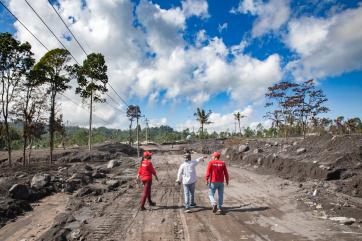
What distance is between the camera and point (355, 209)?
10.3 metres

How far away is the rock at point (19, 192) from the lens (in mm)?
13094

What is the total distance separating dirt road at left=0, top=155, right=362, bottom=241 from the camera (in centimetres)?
812

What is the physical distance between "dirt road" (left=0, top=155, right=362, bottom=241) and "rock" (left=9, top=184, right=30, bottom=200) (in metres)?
2.82

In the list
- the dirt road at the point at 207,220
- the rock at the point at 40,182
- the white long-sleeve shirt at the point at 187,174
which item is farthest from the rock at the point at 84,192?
the white long-sleeve shirt at the point at 187,174

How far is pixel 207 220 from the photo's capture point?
9.52 m

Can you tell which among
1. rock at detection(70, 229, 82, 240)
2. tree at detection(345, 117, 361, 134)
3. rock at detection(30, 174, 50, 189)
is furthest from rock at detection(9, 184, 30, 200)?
tree at detection(345, 117, 361, 134)

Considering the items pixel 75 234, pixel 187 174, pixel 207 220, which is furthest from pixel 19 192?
pixel 207 220

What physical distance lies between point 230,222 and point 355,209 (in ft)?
14.3

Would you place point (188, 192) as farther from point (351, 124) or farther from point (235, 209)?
point (351, 124)

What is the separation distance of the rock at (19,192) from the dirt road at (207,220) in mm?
2816

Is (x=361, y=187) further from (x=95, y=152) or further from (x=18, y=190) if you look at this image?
(x=95, y=152)

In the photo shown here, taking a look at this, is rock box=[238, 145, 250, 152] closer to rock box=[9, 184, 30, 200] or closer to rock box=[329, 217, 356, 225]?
rock box=[9, 184, 30, 200]

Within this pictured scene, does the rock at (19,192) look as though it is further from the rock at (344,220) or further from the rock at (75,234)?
the rock at (344,220)

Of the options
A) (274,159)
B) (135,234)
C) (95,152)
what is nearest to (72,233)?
(135,234)
